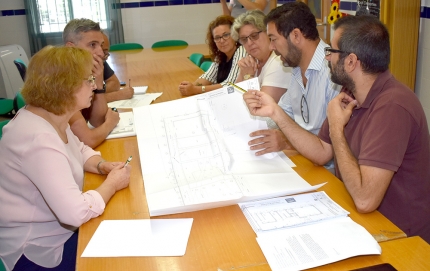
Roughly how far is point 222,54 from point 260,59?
0.83 metres

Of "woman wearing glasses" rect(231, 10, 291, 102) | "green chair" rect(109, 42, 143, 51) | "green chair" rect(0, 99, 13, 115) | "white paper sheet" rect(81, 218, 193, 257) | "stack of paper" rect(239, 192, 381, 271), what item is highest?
"woman wearing glasses" rect(231, 10, 291, 102)

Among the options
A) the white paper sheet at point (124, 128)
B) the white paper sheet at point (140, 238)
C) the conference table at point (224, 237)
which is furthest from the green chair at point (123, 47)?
the white paper sheet at point (140, 238)

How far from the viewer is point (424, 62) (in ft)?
9.86

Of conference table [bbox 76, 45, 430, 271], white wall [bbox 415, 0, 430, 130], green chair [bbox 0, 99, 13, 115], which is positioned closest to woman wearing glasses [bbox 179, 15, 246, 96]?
white wall [bbox 415, 0, 430, 130]

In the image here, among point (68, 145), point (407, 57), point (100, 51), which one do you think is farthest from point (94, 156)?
point (407, 57)

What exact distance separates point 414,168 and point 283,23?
105cm

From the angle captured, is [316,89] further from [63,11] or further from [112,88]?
[63,11]

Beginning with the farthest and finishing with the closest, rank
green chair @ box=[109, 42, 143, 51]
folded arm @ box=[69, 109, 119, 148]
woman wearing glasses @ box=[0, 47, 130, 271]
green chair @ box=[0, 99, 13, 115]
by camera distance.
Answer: green chair @ box=[109, 42, 143, 51] < green chair @ box=[0, 99, 13, 115] < folded arm @ box=[69, 109, 119, 148] < woman wearing glasses @ box=[0, 47, 130, 271]

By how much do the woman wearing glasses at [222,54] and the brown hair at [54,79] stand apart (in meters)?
1.74

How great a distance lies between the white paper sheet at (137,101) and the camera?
9.11 ft

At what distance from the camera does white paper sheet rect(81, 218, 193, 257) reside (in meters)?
1.19

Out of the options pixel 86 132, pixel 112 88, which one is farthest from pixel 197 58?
pixel 86 132

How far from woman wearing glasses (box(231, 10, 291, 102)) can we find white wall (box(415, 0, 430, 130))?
105 cm

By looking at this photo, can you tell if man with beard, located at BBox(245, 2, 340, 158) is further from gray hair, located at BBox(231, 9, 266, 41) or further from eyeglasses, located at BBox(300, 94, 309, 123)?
gray hair, located at BBox(231, 9, 266, 41)
